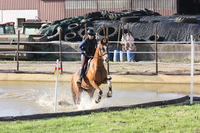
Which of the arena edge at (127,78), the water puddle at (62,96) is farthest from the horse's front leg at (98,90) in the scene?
the arena edge at (127,78)

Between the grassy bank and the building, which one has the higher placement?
the building

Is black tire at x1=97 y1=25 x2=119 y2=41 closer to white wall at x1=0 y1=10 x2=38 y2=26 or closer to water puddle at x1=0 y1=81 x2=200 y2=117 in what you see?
water puddle at x1=0 y1=81 x2=200 y2=117

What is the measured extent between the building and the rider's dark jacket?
2445 centimetres

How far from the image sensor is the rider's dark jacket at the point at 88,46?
12.3 metres

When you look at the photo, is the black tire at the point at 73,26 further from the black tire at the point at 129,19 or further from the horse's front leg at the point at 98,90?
the horse's front leg at the point at 98,90

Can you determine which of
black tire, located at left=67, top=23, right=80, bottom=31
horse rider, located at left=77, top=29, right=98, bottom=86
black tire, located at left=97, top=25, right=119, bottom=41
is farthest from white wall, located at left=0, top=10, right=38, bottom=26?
horse rider, located at left=77, top=29, right=98, bottom=86

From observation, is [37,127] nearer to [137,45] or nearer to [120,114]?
[120,114]

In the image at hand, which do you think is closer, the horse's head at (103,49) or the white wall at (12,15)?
the horse's head at (103,49)

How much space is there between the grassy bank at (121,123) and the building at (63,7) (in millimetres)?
26348

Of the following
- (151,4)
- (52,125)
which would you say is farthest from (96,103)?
(151,4)

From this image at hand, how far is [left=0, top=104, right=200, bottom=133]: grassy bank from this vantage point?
8.64m

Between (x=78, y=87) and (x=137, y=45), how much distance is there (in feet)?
39.2

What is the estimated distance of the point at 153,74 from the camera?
693 inches

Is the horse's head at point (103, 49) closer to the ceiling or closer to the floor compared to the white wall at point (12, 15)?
closer to the floor
